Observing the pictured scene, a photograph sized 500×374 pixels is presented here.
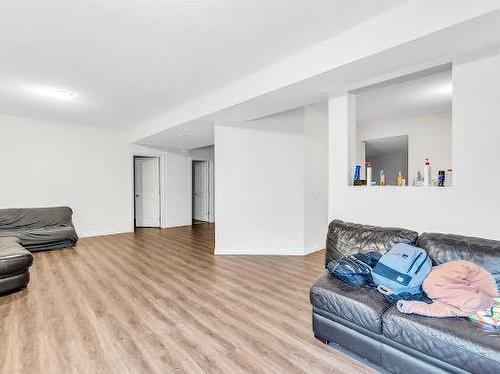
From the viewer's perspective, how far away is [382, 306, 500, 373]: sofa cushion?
4.66ft

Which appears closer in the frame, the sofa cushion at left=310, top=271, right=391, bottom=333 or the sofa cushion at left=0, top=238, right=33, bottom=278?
the sofa cushion at left=310, top=271, right=391, bottom=333

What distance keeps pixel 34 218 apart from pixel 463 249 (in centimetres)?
669

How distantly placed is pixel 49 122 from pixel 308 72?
5847 mm

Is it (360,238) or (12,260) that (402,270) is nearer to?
(360,238)

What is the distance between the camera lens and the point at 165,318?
2.64 meters

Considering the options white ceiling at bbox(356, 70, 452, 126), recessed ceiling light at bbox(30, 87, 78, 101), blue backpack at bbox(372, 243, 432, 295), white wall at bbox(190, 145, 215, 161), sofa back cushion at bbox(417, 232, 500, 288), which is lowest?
blue backpack at bbox(372, 243, 432, 295)

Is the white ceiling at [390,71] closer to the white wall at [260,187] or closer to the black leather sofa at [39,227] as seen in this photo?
the white wall at [260,187]

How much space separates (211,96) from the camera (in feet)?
13.3

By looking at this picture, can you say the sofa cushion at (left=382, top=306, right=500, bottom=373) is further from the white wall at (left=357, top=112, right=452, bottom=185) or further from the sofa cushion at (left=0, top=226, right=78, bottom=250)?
the sofa cushion at (left=0, top=226, right=78, bottom=250)

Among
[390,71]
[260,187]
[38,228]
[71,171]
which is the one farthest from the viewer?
[71,171]

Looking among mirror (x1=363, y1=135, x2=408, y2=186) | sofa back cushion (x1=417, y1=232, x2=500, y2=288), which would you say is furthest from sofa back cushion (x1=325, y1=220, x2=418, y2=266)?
mirror (x1=363, y1=135, x2=408, y2=186)

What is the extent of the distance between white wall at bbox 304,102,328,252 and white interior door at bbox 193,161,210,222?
4.50 metres

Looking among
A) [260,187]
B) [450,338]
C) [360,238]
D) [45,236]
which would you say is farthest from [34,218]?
[450,338]

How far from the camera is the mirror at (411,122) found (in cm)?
348
